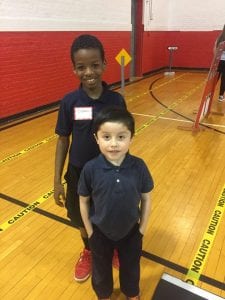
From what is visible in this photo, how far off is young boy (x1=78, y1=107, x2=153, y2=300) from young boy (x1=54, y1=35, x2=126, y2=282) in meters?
0.28

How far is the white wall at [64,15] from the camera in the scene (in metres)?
5.68

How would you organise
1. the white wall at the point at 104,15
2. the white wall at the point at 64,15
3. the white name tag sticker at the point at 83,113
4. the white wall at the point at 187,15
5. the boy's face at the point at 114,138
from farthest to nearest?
1. the white wall at the point at 187,15
2. the white wall at the point at 104,15
3. the white wall at the point at 64,15
4. the white name tag sticker at the point at 83,113
5. the boy's face at the point at 114,138

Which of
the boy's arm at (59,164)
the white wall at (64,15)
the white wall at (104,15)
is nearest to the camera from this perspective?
the boy's arm at (59,164)

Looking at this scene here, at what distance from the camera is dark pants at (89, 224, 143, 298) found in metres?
1.68

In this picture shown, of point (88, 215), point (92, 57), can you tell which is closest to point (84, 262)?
point (88, 215)

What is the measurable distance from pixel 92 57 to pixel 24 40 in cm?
499

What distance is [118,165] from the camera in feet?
4.99

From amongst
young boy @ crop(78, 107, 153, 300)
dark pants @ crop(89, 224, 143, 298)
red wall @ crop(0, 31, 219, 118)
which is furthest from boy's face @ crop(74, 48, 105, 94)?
red wall @ crop(0, 31, 219, 118)

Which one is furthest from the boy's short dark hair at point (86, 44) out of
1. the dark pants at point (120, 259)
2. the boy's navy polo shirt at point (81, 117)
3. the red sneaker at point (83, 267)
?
the red sneaker at point (83, 267)

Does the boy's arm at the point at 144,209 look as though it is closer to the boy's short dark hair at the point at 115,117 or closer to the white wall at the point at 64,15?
the boy's short dark hair at the point at 115,117

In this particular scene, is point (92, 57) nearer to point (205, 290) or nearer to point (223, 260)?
point (205, 290)

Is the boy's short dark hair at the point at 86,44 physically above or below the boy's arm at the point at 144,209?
above

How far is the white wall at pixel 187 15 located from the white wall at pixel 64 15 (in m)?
2.50

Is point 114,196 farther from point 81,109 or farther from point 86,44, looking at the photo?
point 86,44
